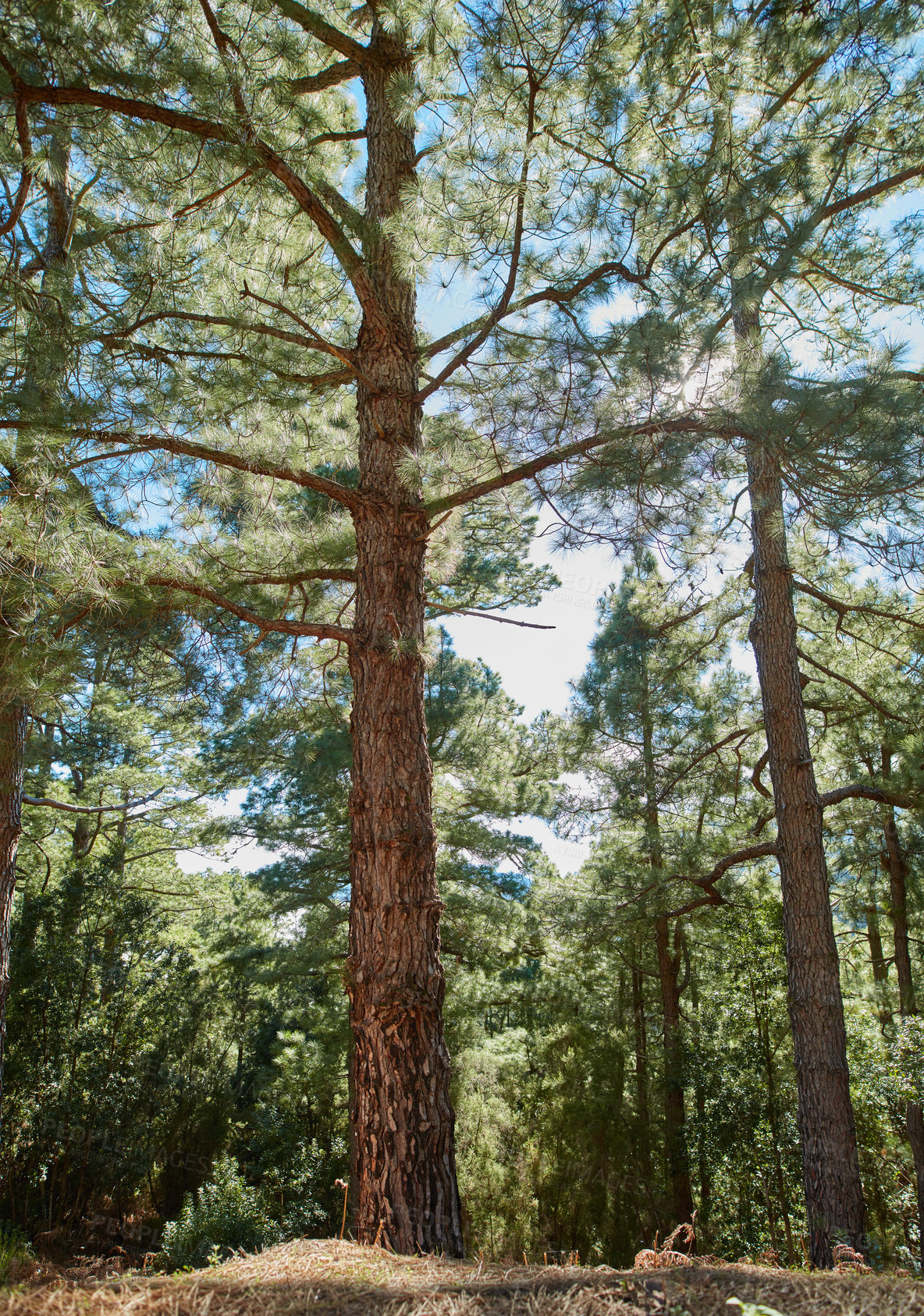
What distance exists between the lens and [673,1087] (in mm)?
9758

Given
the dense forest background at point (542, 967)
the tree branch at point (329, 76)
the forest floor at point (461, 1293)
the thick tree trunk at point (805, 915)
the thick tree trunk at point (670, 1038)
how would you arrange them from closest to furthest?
the forest floor at point (461, 1293)
the tree branch at point (329, 76)
the thick tree trunk at point (805, 915)
the dense forest background at point (542, 967)
the thick tree trunk at point (670, 1038)

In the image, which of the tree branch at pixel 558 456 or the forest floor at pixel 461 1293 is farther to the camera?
the tree branch at pixel 558 456

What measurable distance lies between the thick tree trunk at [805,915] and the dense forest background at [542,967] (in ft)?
3.25

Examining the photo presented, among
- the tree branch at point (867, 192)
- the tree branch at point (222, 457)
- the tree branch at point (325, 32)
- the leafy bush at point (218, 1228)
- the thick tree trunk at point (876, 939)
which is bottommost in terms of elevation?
the leafy bush at point (218, 1228)

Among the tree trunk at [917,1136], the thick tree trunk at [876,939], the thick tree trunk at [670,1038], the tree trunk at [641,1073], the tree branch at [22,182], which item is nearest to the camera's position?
the tree branch at [22,182]

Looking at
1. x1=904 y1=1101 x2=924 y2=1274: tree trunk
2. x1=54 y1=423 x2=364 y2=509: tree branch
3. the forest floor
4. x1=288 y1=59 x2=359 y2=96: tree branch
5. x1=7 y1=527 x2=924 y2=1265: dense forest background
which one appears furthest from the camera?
x1=7 y1=527 x2=924 y2=1265: dense forest background

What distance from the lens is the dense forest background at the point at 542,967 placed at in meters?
8.12

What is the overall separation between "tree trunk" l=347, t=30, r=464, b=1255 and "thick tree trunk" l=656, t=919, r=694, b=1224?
6713 millimetres

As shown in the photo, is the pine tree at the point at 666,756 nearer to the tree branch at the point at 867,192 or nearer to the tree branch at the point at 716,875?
the tree branch at the point at 716,875

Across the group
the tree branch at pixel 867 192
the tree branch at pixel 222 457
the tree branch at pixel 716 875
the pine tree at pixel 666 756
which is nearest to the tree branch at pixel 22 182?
the tree branch at pixel 222 457

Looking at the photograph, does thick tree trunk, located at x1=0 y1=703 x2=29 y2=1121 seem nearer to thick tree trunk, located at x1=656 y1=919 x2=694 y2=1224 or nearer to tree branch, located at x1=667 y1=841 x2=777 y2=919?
tree branch, located at x1=667 y1=841 x2=777 y2=919

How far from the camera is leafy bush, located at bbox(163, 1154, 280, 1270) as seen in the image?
24.7 feet

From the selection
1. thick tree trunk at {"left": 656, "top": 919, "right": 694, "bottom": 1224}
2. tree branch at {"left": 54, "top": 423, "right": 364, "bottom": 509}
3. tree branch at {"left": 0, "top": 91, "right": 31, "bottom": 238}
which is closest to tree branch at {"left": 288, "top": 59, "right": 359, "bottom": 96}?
tree branch at {"left": 0, "top": 91, "right": 31, "bottom": 238}

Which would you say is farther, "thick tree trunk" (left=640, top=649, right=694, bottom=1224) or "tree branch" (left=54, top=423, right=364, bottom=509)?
"thick tree trunk" (left=640, top=649, right=694, bottom=1224)
